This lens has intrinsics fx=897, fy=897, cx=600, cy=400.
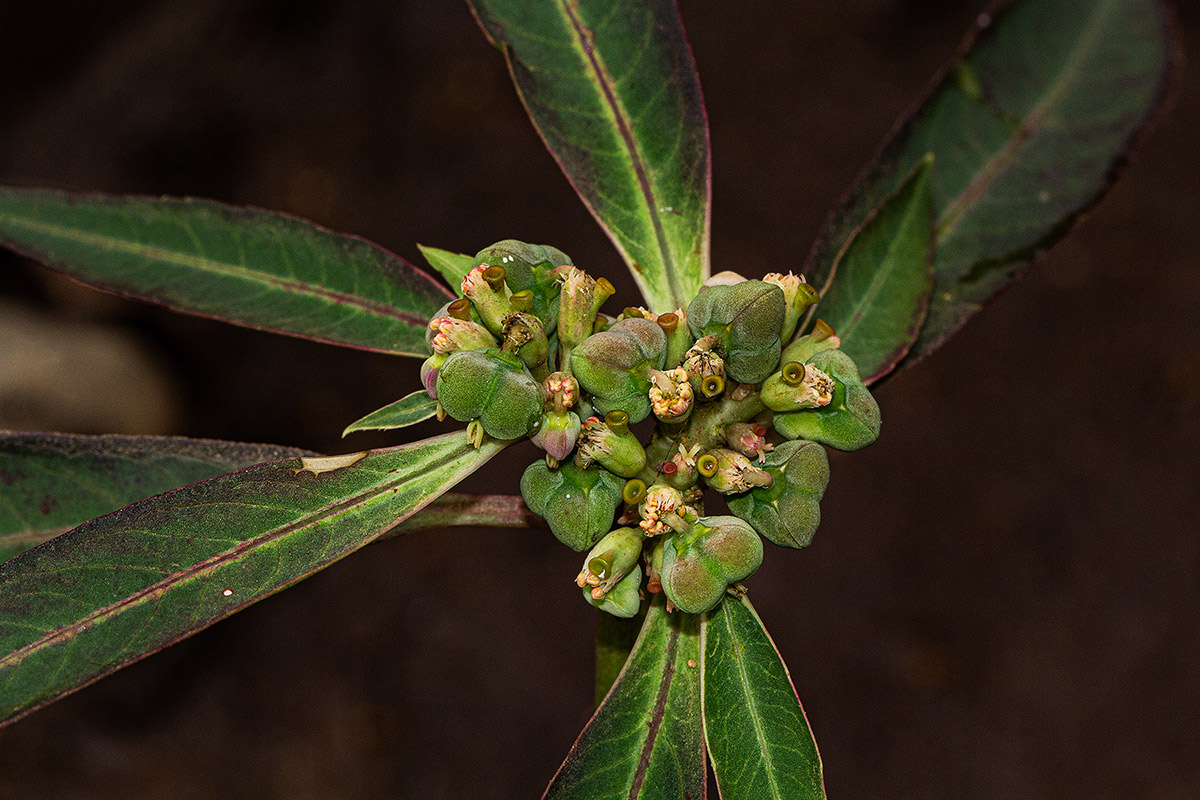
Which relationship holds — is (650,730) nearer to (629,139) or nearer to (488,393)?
(488,393)

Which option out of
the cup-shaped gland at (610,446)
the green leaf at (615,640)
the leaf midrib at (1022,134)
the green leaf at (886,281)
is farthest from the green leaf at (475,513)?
the leaf midrib at (1022,134)

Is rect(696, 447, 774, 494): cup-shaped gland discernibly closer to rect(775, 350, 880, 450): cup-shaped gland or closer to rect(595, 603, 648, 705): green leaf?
rect(775, 350, 880, 450): cup-shaped gland

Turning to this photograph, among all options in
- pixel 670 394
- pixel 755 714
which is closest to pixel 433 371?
pixel 670 394

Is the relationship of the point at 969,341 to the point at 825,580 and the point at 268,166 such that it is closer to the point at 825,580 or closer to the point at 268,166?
the point at 825,580

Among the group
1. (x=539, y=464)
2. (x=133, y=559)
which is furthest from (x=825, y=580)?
(x=133, y=559)

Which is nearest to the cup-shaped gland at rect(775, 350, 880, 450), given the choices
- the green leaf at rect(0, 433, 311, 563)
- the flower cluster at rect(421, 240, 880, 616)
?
the flower cluster at rect(421, 240, 880, 616)

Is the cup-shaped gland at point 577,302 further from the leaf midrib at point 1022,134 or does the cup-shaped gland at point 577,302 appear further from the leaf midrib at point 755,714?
the leaf midrib at point 1022,134
